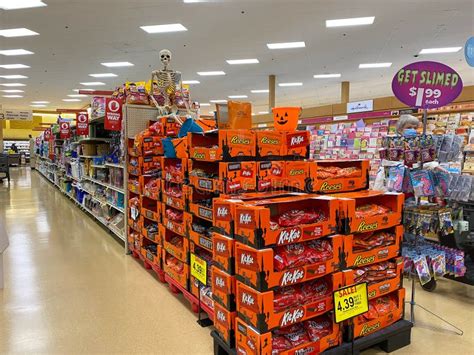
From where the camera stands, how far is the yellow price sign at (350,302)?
2.18 meters

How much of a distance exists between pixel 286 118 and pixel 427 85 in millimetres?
1288

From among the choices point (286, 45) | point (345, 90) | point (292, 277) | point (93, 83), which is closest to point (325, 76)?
point (345, 90)

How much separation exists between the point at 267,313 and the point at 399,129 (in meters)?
2.66

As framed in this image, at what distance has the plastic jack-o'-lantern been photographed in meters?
2.99

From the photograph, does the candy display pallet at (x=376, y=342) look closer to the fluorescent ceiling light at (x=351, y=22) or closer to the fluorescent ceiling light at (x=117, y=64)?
the fluorescent ceiling light at (x=351, y=22)

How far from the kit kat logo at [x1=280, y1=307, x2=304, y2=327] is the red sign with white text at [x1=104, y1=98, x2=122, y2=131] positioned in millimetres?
3910

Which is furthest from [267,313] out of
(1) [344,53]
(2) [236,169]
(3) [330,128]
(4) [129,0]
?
(1) [344,53]

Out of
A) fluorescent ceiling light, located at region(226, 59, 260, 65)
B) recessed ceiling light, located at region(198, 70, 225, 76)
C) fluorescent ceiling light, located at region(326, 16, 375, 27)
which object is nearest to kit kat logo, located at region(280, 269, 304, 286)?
fluorescent ceiling light, located at region(326, 16, 375, 27)

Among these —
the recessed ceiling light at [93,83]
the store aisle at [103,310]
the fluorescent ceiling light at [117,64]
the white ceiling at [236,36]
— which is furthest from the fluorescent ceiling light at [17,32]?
the recessed ceiling light at [93,83]

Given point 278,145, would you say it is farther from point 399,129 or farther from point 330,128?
point 330,128

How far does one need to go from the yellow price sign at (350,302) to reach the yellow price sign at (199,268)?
3.52 ft

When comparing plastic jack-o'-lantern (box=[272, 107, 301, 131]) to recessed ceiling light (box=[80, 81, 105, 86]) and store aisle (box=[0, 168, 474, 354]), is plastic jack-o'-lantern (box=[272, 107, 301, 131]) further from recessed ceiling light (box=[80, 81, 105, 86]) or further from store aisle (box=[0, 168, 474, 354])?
recessed ceiling light (box=[80, 81, 105, 86])

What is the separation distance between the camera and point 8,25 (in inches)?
307

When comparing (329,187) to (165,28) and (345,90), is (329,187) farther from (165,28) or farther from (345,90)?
(345,90)
